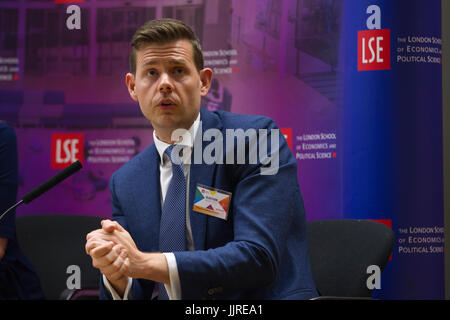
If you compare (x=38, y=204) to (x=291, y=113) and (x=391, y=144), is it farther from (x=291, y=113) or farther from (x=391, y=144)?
(x=391, y=144)

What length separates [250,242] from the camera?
1.66 metres

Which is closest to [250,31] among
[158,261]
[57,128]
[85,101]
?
[85,101]

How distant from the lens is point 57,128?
151 inches

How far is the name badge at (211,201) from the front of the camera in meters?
1.79

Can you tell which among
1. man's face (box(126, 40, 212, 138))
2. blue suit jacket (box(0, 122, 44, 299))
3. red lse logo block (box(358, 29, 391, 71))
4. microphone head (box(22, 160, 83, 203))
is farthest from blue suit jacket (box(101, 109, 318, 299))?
red lse logo block (box(358, 29, 391, 71))

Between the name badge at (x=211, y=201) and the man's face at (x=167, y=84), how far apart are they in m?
0.30

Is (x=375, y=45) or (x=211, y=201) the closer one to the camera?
(x=211, y=201)

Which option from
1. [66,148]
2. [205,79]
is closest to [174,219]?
[205,79]

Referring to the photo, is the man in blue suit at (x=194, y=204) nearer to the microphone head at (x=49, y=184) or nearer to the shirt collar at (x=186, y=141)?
the shirt collar at (x=186, y=141)

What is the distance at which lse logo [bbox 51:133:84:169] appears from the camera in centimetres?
380

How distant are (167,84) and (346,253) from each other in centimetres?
117

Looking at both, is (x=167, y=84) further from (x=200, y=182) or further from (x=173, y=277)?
(x=173, y=277)

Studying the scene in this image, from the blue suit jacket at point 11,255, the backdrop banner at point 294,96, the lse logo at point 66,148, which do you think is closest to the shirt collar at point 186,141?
the blue suit jacket at point 11,255

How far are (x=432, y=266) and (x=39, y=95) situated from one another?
2.98 meters
